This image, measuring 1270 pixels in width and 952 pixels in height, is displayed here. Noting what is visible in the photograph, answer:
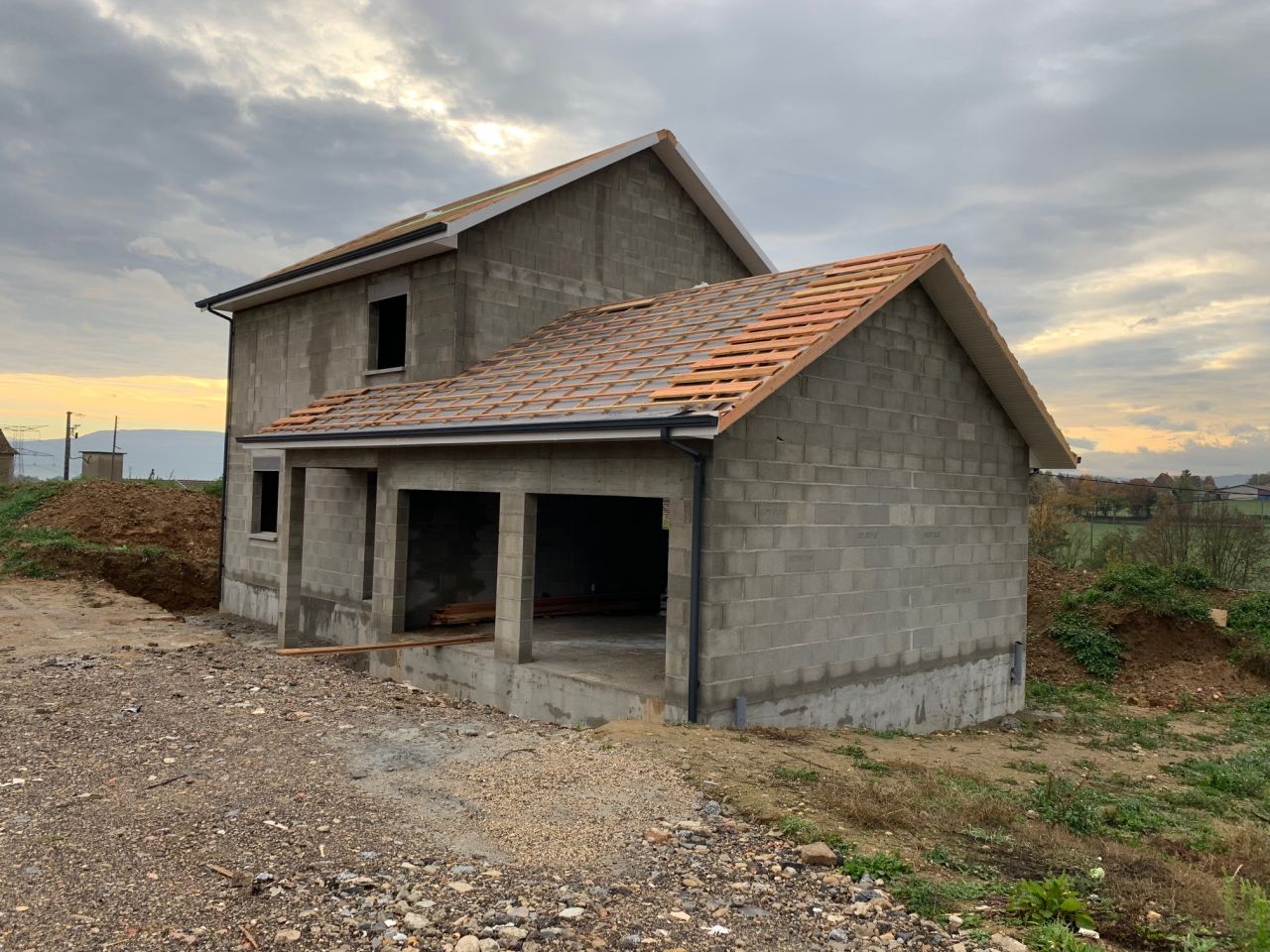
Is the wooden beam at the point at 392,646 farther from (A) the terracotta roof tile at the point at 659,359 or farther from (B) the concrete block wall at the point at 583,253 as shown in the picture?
(B) the concrete block wall at the point at 583,253

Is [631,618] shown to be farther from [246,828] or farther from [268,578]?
[246,828]

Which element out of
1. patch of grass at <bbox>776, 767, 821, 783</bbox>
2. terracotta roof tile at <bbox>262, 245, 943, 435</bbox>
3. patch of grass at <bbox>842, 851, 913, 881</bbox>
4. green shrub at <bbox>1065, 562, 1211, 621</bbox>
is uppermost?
terracotta roof tile at <bbox>262, 245, 943, 435</bbox>

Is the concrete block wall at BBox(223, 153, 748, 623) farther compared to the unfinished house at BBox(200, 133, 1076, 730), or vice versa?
the concrete block wall at BBox(223, 153, 748, 623)

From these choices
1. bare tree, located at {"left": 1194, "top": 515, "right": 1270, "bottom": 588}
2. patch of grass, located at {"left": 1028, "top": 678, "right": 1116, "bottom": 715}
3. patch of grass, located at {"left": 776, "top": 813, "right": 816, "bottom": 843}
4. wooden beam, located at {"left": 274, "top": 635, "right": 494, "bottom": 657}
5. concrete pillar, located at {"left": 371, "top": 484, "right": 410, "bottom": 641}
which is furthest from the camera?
bare tree, located at {"left": 1194, "top": 515, "right": 1270, "bottom": 588}

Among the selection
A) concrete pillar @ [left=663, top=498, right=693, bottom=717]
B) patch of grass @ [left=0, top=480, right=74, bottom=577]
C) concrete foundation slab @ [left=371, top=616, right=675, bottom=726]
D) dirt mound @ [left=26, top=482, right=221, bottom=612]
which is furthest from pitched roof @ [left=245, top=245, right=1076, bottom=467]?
patch of grass @ [left=0, top=480, right=74, bottom=577]

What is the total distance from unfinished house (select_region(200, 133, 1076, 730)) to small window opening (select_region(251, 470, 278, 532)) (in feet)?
4.24

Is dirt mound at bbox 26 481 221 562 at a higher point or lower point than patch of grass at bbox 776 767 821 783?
higher

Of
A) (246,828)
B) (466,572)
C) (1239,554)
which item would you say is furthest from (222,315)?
(1239,554)

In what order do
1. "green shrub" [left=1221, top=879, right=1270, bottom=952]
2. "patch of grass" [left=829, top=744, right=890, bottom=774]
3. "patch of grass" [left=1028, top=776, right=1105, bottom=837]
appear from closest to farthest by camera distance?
1. "green shrub" [left=1221, top=879, right=1270, bottom=952]
2. "patch of grass" [left=1028, top=776, right=1105, bottom=837]
3. "patch of grass" [left=829, top=744, right=890, bottom=774]

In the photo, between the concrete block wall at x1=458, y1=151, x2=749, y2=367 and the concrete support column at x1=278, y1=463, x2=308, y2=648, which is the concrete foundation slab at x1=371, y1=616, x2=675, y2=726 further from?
the concrete block wall at x1=458, y1=151, x2=749, y2=367

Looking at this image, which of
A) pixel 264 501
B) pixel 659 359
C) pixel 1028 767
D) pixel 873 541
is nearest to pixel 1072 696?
pixel 1028 767

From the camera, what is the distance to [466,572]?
48.0ft

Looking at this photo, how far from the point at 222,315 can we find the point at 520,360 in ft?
33.4

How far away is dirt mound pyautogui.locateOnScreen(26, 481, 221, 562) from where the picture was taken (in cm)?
2448
